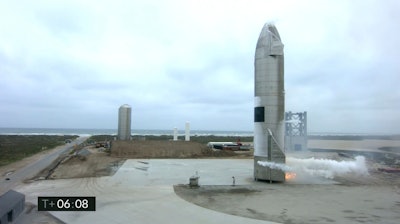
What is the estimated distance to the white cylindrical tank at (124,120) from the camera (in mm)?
74812

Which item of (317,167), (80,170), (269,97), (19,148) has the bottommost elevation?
(80,170)

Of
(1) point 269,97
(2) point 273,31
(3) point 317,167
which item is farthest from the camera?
(3) point 317,167

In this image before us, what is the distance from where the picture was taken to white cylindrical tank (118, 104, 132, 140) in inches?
2945

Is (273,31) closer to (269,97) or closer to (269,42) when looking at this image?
(269,42)

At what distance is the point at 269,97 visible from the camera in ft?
105

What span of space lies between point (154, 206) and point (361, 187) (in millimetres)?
18554

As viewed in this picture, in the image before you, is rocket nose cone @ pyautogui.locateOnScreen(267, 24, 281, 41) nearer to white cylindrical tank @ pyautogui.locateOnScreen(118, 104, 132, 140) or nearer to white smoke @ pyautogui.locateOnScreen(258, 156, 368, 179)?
white smoke @ pyautogui.locateOnScreen(258, 156, 368, 179)

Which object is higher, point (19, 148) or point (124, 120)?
point (124, 120)

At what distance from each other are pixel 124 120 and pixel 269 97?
159 ft

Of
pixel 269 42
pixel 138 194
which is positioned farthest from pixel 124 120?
pixel 138 194

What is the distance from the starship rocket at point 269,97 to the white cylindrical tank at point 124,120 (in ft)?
155

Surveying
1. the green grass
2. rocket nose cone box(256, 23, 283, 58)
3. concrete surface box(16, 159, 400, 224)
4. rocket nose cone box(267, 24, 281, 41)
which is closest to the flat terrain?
concrete surface box(16, 159, 400, 224)

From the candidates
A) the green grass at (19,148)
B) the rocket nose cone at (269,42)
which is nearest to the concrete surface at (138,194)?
the rocket nose cone at (269,42)

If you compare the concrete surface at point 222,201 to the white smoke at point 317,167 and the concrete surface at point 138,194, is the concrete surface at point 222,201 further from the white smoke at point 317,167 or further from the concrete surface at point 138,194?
the white smoke at point 317,167
